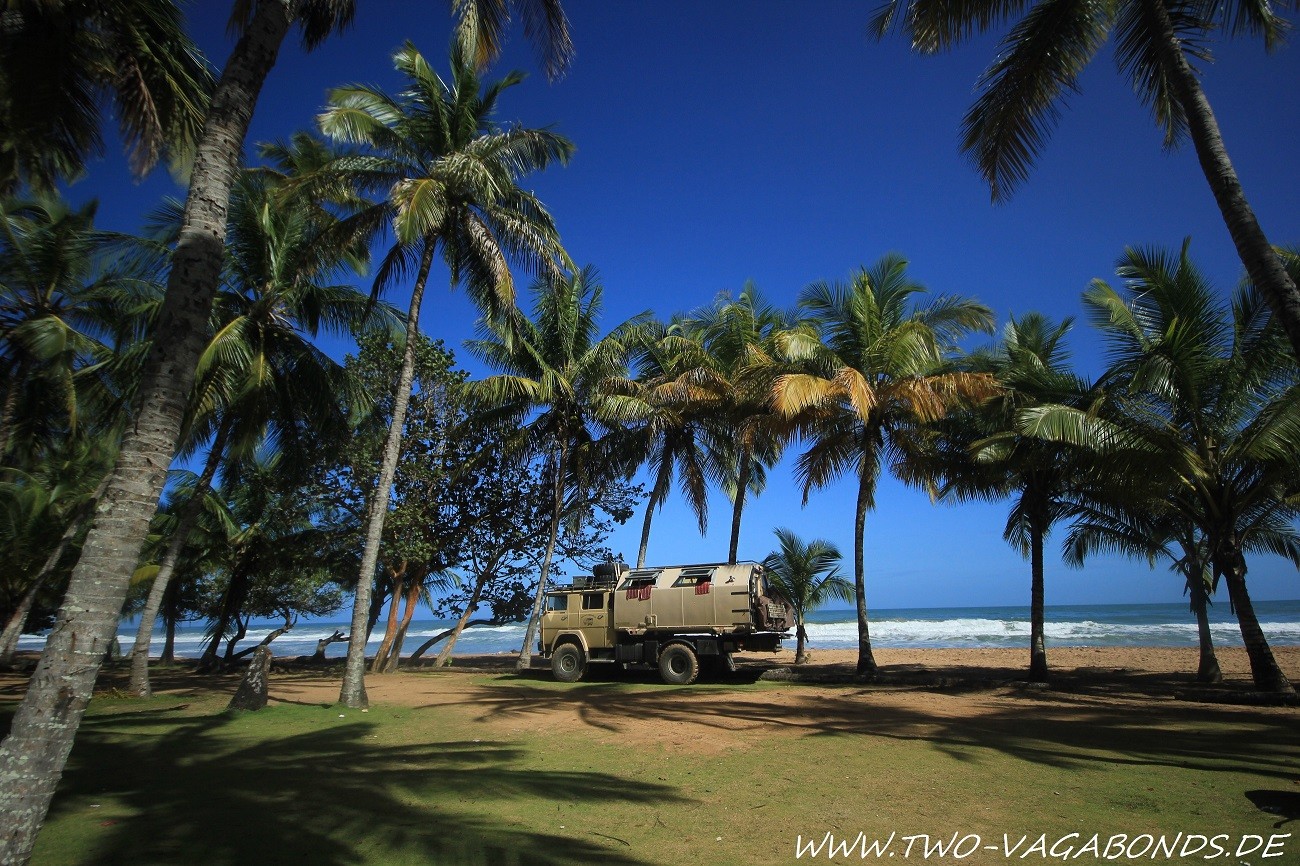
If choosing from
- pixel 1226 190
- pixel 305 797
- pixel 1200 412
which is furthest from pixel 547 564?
pixel 1226 190

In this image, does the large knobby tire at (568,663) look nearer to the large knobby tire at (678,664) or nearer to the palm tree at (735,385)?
the large knobby tire at (678,664)

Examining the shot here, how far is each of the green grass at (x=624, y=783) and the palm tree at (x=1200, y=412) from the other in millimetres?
3514

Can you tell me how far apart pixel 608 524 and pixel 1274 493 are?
56.3 feet

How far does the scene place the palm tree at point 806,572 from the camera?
20.9 meters

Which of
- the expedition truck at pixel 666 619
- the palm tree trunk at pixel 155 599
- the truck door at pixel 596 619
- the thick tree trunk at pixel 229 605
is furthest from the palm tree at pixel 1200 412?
the thick tree trunk at pixel 229 605

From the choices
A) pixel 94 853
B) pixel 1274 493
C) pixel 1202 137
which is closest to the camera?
pixel 94 853

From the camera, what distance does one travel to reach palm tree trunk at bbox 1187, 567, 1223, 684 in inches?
611

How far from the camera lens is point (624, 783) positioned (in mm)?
6844

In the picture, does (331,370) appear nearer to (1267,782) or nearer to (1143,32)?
(1143,32)

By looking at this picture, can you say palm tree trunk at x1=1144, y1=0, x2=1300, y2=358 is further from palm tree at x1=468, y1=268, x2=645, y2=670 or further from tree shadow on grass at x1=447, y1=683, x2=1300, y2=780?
palm tree at x1=468, y1=268, x2=645, y2=670

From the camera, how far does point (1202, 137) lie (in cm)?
774

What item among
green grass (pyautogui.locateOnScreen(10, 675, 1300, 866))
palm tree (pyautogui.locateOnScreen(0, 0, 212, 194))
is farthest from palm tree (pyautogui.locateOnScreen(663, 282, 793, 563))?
palm tree (pyautogui.locateOnScreen(0, 0, 212, 194))

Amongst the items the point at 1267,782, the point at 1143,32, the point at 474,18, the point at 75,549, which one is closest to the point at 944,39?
the point at 1143,32

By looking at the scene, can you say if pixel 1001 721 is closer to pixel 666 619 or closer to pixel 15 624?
pixel 666 619
